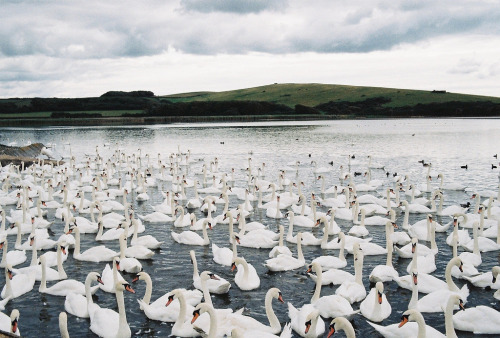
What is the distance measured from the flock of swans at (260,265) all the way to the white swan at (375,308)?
25 mm

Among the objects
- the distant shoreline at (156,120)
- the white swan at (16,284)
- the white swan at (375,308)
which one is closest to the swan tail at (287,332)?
the white swan at (375,308)

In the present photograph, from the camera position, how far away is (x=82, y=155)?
171 ft

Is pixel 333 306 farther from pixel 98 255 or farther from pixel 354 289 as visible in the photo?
pixel 98 255

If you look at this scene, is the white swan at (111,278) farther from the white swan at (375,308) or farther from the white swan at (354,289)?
the white swan at (375,308)

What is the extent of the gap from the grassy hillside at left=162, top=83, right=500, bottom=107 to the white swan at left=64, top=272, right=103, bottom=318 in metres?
140

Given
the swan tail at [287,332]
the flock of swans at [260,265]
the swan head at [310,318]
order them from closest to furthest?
the swan head at [310,318] < the swan tail at [287,332] < the flock of swans at [260,265]

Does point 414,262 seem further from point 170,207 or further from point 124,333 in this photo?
point 170,207

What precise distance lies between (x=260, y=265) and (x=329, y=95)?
151 m

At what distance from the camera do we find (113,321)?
36.8ft

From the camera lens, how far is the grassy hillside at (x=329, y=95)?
482ft

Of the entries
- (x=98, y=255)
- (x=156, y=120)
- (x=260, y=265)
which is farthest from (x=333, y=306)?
(x=156, y=120)

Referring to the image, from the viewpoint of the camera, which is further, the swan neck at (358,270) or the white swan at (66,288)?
the white swan at (66,288)

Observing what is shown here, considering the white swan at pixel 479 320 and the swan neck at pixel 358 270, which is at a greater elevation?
the swan neck at pixel 358 270

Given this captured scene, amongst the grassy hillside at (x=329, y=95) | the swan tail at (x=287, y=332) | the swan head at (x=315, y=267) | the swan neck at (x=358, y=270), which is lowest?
the swan tail at (x=287, y=332)
